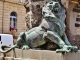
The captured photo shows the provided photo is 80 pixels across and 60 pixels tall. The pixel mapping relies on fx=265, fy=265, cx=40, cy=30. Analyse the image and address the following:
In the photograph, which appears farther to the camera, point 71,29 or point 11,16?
point 11,16

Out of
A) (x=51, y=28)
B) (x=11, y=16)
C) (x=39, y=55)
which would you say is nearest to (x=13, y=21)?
(x=11, y=16)

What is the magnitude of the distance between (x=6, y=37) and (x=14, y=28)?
1268 cm

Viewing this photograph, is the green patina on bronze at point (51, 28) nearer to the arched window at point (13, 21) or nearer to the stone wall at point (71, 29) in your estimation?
the stone wall at point (71, 29)

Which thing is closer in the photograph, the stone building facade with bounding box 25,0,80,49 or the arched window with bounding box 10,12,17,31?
the stone building facade with bounding box 25,0,80,49

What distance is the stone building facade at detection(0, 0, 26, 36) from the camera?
3169 centimetres

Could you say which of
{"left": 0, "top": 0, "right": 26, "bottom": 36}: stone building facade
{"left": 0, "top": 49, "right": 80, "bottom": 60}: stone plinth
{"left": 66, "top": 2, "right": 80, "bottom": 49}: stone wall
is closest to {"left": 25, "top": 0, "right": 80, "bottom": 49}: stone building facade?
{"left": 66, "top": 2, "right": 80, "bottom": 49}: stone wall

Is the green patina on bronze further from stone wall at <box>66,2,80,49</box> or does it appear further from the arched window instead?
the arched window

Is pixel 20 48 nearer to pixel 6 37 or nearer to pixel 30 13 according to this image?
pixel 30 13

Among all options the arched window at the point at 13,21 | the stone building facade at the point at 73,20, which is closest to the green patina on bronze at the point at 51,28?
the stone building facade at the point at 73,20

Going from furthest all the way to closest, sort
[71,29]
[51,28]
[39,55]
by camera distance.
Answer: [71,29]
[51,28]
[39,55]

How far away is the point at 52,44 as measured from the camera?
22.2ft

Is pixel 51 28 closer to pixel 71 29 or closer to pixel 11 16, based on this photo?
pixel 71 29

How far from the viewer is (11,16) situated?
3322 centimetres

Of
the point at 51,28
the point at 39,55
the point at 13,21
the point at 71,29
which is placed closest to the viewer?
the point at 39,55
